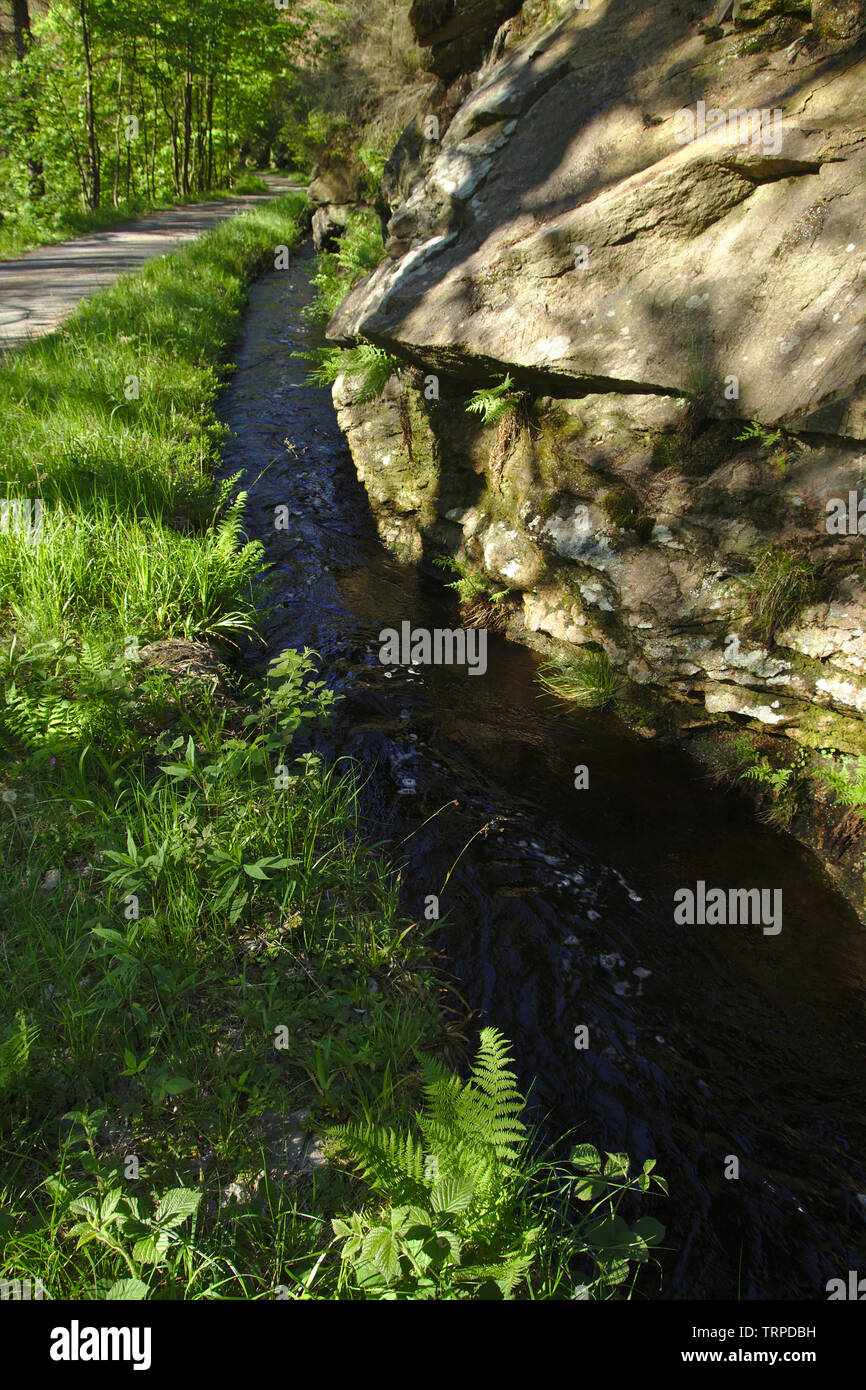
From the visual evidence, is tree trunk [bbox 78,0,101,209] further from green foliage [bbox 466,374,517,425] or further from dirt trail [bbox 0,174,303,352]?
green foliage [bbox 466,374,517,425]

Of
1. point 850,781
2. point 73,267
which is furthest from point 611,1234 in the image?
point 73,267

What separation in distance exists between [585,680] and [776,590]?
1647 mm

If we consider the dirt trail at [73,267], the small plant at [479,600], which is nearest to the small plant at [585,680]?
the small plant at [479,600]

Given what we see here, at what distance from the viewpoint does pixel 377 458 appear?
8.35 meters

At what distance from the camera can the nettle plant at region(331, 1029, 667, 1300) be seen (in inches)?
84.0

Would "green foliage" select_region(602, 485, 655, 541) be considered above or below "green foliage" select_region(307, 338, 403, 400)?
below

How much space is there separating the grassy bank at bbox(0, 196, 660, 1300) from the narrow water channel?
0.99 ft

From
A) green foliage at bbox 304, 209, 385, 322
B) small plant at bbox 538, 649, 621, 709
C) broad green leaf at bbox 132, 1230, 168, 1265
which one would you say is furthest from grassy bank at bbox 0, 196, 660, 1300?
green foliage at bbox 304, 209, 385, 322

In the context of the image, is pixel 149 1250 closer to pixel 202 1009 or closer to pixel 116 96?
pixel 202 1009

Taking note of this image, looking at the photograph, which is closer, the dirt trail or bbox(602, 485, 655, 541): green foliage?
bbox(602, 485, 655, 541): green foliage

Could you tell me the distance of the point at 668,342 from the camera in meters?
5.43

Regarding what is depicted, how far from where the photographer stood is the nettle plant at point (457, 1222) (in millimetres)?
2133

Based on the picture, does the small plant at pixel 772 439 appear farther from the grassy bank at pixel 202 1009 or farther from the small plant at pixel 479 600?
the grassy bank at pixel 202 1009
